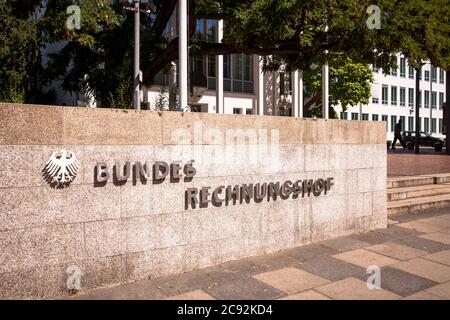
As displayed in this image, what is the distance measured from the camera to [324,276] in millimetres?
5750

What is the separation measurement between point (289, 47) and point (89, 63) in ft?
22.0

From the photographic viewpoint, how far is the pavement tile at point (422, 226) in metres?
8.45

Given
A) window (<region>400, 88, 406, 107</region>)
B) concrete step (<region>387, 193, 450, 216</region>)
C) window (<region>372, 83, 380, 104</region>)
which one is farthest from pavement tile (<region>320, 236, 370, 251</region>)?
window (<region>400, 88, 406, 107</region>)

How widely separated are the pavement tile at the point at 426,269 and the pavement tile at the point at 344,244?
35.2 inches

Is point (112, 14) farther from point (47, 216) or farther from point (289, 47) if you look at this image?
point (47, 216)

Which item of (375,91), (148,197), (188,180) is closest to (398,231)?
(188,180)

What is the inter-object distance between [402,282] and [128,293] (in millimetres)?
3375

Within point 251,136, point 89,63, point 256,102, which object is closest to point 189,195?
point 251,136

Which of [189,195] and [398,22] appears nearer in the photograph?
[189,195]

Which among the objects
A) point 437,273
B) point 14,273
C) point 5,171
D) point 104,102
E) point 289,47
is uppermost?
point 289,47

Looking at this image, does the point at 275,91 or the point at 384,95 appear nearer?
the point at 275,91

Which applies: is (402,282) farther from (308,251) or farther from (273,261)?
(273,261)

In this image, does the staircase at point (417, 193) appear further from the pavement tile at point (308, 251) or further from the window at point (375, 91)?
the window at point (375, 91)
